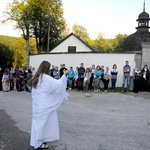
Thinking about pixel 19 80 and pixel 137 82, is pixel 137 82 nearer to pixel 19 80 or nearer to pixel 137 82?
pixel 137 82

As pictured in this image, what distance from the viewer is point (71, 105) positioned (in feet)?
36.0

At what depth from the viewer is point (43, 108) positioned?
5340 mm

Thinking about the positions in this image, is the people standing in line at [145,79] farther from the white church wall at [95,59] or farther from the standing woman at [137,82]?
the white church wall at [95,59]

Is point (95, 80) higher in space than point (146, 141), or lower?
higher

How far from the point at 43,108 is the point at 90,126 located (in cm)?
245

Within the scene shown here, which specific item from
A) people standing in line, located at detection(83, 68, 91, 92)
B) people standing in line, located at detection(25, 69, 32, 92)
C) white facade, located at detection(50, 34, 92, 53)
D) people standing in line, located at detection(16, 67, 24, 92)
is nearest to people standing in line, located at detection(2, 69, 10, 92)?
people standing in line, located at detection(16, 67, 24, 92)

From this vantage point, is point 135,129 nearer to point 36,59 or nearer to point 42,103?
point 42,103

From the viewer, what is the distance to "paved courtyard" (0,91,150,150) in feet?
18.4

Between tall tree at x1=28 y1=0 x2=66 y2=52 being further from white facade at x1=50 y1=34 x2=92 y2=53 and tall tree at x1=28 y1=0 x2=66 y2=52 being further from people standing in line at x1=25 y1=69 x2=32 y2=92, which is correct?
people standing in line at x1=25 y1=69 x2=32 y2=92

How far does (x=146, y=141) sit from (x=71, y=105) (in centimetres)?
548

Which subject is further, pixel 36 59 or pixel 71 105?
pixel 36 59

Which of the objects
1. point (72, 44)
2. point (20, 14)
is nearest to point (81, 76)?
point (72, 44)

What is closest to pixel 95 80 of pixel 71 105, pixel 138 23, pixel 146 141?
pixel 71 105

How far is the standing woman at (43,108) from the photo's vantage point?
17.3 ft
